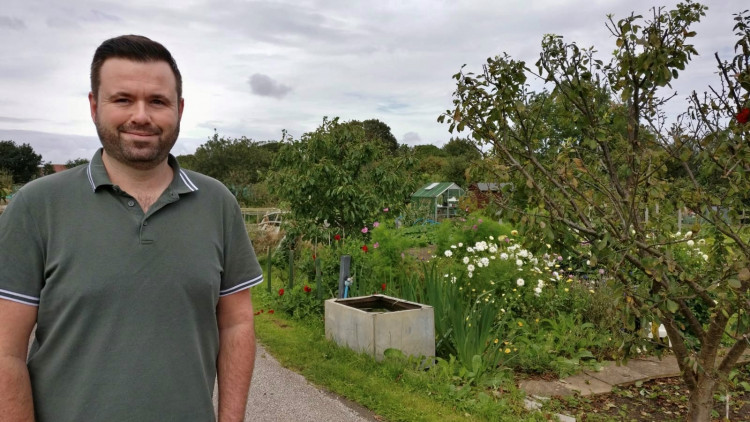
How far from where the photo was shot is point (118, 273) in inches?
60.6

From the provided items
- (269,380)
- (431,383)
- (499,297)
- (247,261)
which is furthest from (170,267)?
(499,297)

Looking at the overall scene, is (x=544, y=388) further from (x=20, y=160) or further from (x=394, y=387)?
(x=20, y=160)

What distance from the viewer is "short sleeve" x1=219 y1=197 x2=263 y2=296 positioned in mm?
1820

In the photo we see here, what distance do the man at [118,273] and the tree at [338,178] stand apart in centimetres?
561

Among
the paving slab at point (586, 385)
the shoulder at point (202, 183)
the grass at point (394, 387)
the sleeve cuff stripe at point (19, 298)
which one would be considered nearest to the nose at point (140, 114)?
the shoulder at point (202, 183)

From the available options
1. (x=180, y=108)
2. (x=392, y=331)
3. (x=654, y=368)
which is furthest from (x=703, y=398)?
(x=180, y=108)

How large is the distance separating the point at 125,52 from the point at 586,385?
4.38 meters

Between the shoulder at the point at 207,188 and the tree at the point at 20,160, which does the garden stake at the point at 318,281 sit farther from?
the tree at the point at 20,160

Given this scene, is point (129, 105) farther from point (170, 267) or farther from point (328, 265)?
point (328, 265)

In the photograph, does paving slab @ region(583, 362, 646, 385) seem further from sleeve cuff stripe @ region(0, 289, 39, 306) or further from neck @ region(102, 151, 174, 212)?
sleeve cuff stripe @ region(0, 289, 39, 306)

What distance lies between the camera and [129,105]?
5.33ft

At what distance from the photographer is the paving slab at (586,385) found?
15.3 ft

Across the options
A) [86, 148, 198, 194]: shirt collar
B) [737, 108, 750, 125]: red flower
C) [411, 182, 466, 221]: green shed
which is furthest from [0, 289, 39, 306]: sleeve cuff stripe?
[411, 182, 466, 221]: green shed

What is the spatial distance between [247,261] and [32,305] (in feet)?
1.96
